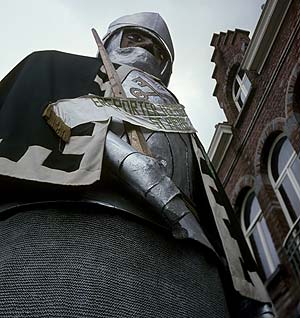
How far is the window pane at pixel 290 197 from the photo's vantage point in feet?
23.7

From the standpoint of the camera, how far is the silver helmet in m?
2.82

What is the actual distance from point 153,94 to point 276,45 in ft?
21.4

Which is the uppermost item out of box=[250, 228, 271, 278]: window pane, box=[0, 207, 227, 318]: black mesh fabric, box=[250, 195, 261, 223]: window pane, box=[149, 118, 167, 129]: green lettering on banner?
box=[149, 118, 167, 129]: green lettering on banner

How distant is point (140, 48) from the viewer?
295 cm

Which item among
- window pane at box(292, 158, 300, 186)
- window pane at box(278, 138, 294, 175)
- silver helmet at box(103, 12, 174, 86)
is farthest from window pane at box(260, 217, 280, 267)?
silver helmet at box(103, 12, 174, 86)

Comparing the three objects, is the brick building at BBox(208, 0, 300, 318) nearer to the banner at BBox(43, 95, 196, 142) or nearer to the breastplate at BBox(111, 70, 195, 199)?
the breastplate at BBox(111, 70, 195, 199)

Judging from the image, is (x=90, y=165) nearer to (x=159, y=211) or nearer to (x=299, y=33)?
(x=159, y=211)

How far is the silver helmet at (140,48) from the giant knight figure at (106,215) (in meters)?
0.73

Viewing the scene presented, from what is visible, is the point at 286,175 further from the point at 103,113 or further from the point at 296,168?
the point at 103,113

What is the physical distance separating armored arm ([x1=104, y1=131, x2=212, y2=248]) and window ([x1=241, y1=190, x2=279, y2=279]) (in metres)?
6.43

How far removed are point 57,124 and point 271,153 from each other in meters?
7.10

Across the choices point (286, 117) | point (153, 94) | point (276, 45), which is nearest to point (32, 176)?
point (153, 94)

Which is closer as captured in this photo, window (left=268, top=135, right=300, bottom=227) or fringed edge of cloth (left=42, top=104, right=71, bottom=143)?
fringed edge of cloth (left=42, top=104, right=71, bottom=143)

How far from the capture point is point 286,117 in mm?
7246
